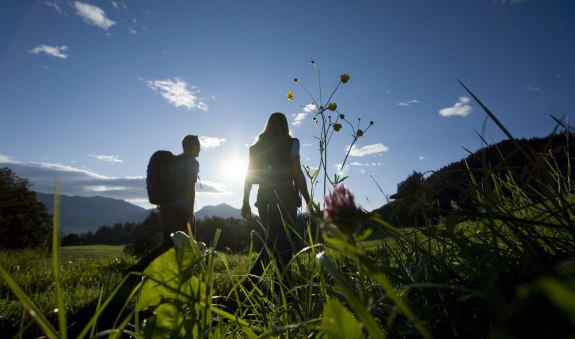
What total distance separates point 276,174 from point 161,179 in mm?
2745

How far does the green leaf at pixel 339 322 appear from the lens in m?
0.58

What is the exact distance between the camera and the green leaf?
578 mm

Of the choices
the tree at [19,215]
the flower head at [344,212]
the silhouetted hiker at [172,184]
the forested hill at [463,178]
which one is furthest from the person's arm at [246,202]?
the tree at [19,215]

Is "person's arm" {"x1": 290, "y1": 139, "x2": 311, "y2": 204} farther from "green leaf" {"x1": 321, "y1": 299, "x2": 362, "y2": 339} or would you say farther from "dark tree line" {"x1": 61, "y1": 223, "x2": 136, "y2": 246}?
"dark tree line" {"x1": 61, "y1": 223, "x2": 136, "y2": 246}

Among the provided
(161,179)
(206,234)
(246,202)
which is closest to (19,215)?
(206,234)

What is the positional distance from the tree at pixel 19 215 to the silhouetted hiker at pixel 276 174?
121 ft

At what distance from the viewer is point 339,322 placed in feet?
1.92

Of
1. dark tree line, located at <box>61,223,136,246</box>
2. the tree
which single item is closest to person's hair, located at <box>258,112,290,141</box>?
the tree

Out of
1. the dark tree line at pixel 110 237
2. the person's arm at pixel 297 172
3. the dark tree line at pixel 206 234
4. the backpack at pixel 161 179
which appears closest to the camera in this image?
the person's arm at pixel 297 172

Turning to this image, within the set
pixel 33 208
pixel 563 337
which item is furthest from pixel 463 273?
pixel 33 208

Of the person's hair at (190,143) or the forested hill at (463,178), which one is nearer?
the forested hill at (463,178)

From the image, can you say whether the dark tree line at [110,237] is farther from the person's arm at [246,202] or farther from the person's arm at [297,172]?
the person's arm at [297,172]

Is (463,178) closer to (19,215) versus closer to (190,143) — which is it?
(190,143)

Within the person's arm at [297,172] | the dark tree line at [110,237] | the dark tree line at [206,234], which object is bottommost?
the dark tree line at [110,237]
